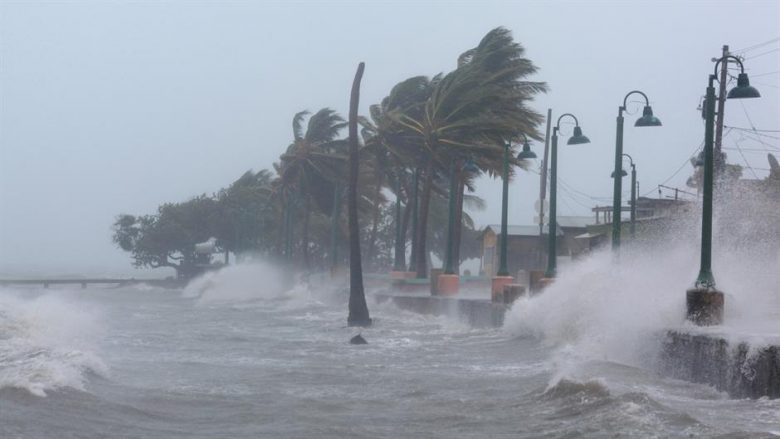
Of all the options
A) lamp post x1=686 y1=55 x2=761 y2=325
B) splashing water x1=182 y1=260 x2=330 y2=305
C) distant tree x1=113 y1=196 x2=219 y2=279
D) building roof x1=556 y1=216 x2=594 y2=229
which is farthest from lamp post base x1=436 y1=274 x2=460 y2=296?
distant tree x1=113 y1=196 x2=219 y2=279

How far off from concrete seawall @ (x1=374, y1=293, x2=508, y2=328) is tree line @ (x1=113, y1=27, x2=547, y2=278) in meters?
3.56

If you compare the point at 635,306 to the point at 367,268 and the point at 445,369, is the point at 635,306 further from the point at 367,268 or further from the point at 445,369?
the point at 367,268

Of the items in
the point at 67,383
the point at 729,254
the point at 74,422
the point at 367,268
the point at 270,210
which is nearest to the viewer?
the point at 74,422

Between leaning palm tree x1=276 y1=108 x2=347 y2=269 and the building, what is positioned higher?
leaning palm tree x1=276 y1=108 x2=347 y2=269

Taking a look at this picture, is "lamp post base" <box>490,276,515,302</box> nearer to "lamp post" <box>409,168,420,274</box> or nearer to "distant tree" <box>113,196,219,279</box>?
"lamp post" <box>409,168,420,274</box>

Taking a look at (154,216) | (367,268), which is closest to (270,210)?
(154,216)

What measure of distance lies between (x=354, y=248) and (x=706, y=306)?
17.4 m

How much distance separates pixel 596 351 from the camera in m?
17.5

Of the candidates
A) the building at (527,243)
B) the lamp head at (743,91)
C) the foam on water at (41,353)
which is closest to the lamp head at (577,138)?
the lamp head at (743,91)

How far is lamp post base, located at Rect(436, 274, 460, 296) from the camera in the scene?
3667 centimetres

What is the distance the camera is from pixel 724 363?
12.5m

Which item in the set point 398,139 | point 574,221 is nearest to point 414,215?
point 398,139

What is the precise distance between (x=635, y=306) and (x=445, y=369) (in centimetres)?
342

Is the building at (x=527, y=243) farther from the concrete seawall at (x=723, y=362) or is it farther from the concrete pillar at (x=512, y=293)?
the concrete seawall at (x=723, y=362)
